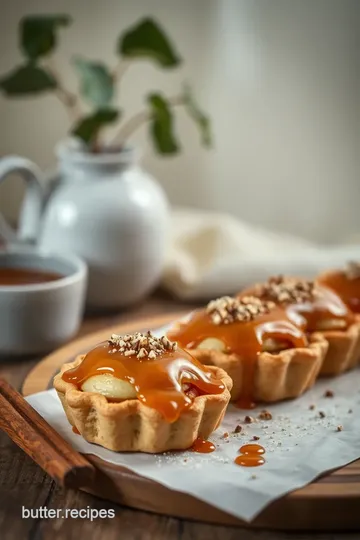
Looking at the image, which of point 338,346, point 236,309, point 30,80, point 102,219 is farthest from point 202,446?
point 30,80

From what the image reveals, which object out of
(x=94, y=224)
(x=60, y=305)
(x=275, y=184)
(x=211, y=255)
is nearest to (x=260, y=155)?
(x=275, y=184)

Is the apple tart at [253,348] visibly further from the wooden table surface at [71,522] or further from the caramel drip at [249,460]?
the wooden table surface at [71,522]

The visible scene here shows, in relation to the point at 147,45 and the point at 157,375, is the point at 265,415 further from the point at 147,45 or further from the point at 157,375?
the point at 147,45

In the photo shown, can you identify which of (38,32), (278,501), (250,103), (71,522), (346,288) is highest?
(38,32)

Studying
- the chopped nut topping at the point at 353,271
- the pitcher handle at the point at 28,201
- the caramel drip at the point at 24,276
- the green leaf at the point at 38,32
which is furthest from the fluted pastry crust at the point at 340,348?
the green leaf at the point at 38,32

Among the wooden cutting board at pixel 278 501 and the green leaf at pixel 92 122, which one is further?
the green leaf at pixel 92 122

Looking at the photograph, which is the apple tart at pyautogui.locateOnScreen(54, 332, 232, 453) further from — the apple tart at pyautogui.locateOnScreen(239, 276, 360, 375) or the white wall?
the white wall

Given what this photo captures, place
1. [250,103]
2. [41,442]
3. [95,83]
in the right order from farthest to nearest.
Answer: [250,103] → [95,83] → [41,442]
